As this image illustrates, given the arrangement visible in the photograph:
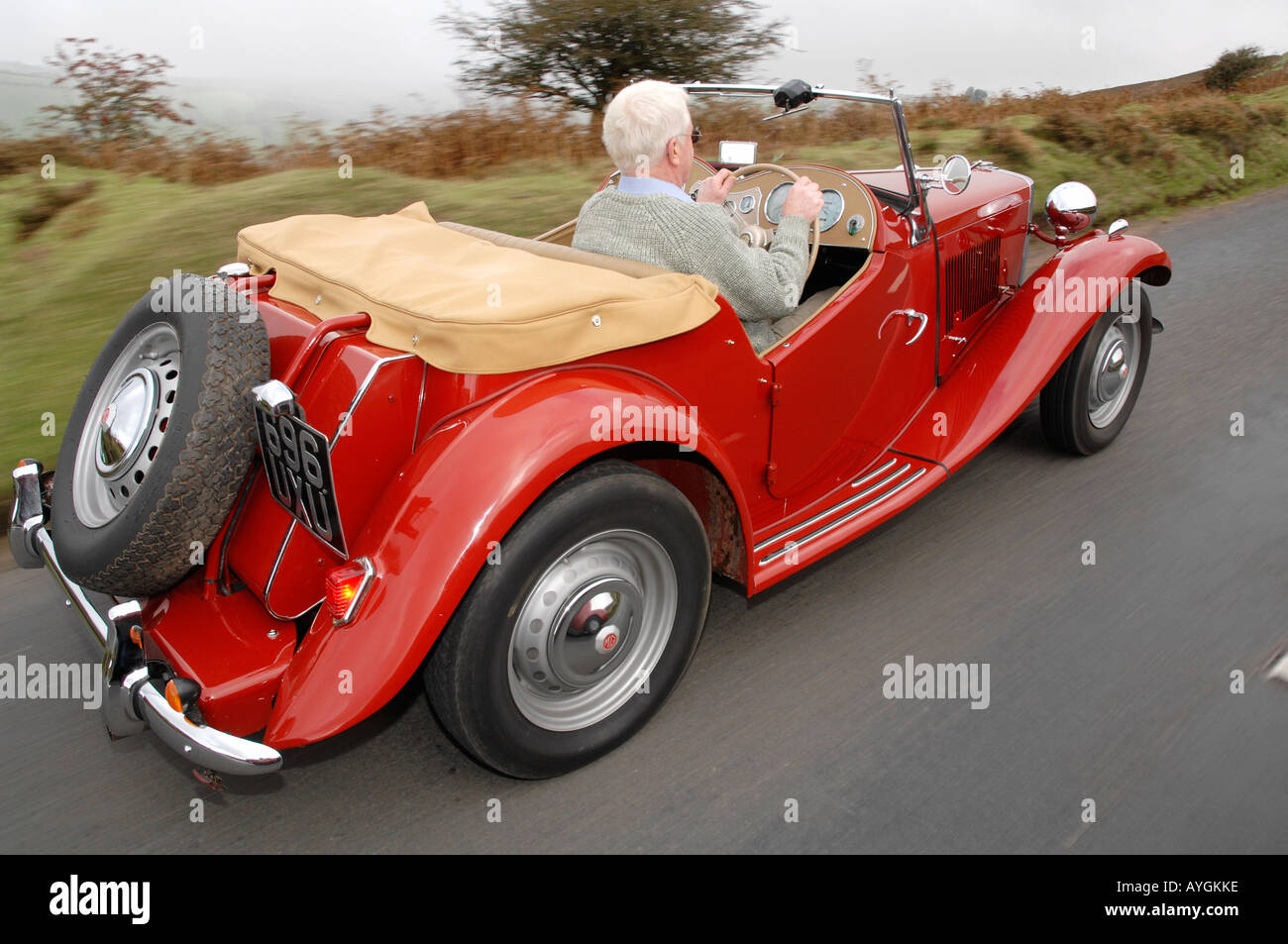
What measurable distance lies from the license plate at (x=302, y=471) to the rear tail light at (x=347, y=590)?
0.08 metres

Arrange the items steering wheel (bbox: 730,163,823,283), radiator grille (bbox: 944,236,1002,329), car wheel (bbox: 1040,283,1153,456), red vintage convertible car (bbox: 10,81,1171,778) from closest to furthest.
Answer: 1. red vintage convertible car (bbox: 10,81,1171,778)
2. steering wheel (bbox: 730,163,823,283)
3. radiator grille (bbox: 944,236,1002,329)
4. car wheel (bbox: 1040,283,1153,456)

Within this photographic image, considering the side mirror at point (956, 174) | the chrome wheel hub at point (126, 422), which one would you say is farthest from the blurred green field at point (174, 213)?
the chrome wheel hub at point (126, 422)

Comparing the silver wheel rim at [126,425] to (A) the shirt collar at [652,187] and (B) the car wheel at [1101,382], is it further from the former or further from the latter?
(B) the car wheel at [1101,382]

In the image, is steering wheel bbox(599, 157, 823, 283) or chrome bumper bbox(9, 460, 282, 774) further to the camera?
steering wheel bbox(599, 157, 823, 283)

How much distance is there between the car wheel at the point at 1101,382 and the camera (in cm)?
386

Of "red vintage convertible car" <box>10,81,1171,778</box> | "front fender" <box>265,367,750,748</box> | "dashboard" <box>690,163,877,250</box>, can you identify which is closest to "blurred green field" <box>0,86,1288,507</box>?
"dashboard" <box>690,163,877,250</box>

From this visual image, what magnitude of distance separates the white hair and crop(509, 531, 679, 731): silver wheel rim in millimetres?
1124

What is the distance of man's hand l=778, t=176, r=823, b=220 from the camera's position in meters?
2.92

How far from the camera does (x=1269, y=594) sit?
311 cm

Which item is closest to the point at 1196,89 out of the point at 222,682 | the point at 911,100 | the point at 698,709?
the point at 911,100

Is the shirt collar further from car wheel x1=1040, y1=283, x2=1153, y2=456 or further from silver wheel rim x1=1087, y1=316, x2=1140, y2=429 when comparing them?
silver wheel rim x1=1087, y1=316, x2=1140, y2=429

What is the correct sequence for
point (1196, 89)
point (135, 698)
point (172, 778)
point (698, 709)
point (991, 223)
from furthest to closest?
point (1196, 89)
point (991, 223)
point (698, 709)
point (172, 778)
point (135, 698)
